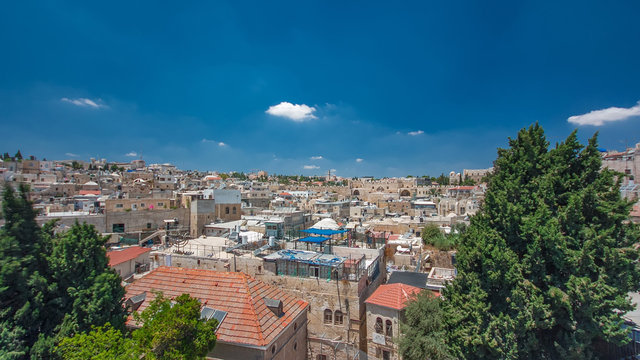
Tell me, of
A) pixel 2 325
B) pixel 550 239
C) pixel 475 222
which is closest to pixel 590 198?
pixel 550 239

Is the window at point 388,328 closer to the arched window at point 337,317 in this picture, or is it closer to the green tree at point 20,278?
the arched window at point 337,317

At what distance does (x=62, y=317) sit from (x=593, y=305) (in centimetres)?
1773

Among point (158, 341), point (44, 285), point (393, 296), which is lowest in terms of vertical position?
point (393, 296)

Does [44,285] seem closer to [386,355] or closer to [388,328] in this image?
[388,328]

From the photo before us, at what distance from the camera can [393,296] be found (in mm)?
14680

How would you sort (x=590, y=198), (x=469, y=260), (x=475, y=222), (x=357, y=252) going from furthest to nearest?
(x=357, y=252) < (x=475, y=222) < (x=469, y=260) < (x=590, y=198)

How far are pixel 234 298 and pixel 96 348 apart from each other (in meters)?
5.10

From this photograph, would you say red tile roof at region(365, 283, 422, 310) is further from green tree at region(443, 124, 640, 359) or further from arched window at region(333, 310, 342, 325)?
green tree at region(443, 124, 640, 359)

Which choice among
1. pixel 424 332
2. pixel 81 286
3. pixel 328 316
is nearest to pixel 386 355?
pixel 424 332

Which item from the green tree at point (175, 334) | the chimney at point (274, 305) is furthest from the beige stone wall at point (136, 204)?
the green tree at point (175, 334)

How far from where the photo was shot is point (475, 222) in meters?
13.3

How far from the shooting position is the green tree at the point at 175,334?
29.0 feet

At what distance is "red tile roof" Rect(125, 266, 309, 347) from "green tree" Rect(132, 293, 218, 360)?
2.18m

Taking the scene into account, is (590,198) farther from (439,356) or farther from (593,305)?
(439,356)
